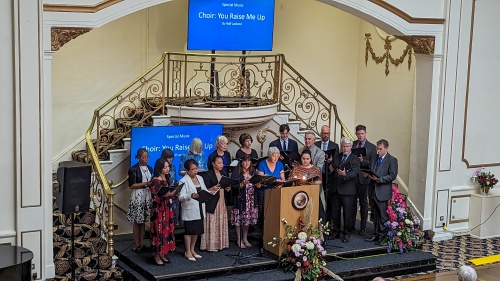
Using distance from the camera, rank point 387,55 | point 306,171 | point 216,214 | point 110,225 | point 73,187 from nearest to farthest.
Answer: point 73,187
point 110,225
point 216,214
point 306,171
point 387,55

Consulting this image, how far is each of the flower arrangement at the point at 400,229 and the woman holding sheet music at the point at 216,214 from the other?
2255 mm

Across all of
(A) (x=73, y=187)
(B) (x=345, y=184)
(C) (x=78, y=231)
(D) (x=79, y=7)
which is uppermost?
(D) (x=79, y=7)

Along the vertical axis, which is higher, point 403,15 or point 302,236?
point 403,15

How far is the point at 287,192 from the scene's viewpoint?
993 centimetres

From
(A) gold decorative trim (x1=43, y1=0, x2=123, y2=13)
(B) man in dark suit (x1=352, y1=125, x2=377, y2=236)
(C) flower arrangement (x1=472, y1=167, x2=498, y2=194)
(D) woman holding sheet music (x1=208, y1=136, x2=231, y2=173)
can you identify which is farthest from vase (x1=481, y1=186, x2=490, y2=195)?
(A) gold decorative trim (x1=43, y1=0, x2=123, y2=13)

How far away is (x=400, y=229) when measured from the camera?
10883 millimetres

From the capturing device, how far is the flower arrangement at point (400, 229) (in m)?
10.8

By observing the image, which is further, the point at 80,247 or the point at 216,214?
the point at 216,214

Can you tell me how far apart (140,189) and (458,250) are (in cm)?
478

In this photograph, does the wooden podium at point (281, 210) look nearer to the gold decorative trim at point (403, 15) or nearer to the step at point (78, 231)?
the step at point (78, 231)

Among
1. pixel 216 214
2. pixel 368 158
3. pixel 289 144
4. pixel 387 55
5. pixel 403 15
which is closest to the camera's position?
→ pixel 216 214

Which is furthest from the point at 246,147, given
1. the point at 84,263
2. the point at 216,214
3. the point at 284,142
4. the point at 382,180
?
the point at 84,263

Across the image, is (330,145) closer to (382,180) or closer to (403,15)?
(382,180)

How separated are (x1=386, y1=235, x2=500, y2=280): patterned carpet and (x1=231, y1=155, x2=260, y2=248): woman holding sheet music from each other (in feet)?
7.56
